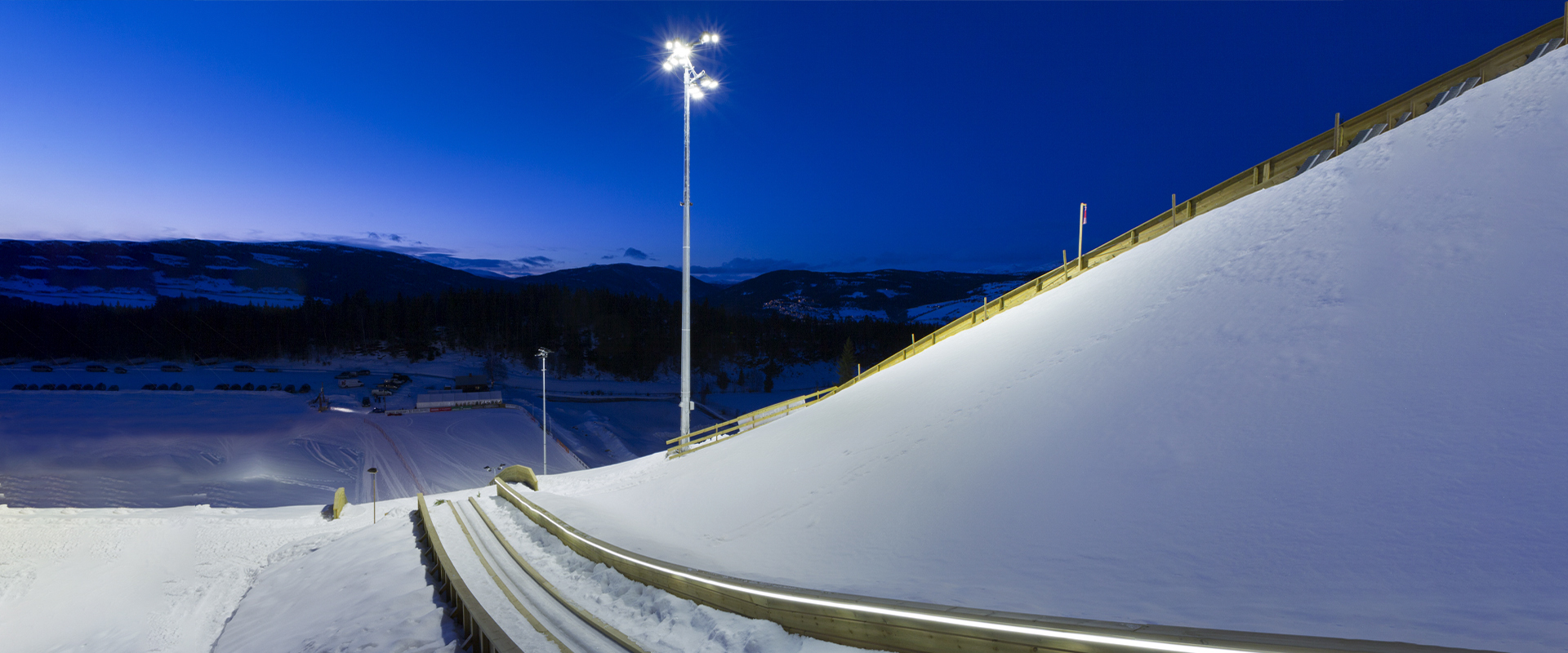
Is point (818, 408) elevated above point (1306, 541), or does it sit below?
below

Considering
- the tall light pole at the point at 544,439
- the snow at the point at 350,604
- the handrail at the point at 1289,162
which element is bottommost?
the tall light pole at the point at 544,439

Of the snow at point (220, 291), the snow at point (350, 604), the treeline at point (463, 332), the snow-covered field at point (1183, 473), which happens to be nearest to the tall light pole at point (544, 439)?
the snow-covered field at point (1183, 473)

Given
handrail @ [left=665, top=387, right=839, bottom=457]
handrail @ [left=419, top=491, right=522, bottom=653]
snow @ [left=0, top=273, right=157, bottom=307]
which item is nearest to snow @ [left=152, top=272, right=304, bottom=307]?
snow @ [left=0, top=273, right=157, bottom=307]

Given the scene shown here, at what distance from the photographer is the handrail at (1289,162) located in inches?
497

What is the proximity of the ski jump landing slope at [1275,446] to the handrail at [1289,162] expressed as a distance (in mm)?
759

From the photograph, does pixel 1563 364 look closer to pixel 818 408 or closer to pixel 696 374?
pixel 818 408

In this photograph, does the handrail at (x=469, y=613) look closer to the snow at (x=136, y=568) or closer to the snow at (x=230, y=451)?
the snow at (x=136, y=568)

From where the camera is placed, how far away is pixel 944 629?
14.3 ft

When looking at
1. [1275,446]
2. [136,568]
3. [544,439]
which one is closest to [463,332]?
[544,439]

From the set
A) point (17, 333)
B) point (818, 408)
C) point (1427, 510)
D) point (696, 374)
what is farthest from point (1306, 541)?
point (17, 333)

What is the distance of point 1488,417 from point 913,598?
5.98 metres

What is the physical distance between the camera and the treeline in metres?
89.3

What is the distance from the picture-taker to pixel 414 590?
9.85 meters

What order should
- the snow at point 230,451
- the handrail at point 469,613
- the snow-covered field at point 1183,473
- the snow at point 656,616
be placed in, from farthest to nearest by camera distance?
the snow at point 230,451 → the handrail at point 469,613 → the snow at point 656,616 → the snow-covered field at point 1183,473
